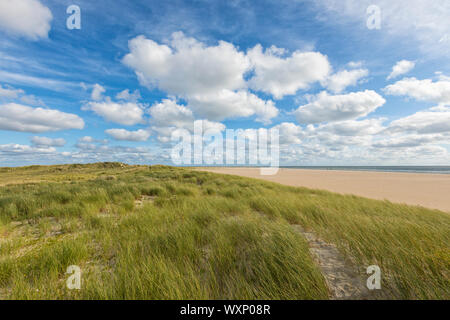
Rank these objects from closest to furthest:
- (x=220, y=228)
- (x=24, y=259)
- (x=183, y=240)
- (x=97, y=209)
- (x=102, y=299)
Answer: (x=102, y=299) < (x=24, y=259) < (x=183, y=240) < (x=220, y=228) < (x=97, y=209)

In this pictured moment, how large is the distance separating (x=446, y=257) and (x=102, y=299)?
13.7 feet

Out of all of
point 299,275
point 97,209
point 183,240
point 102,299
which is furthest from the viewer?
point 97,209

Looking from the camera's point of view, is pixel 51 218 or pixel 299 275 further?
pixel 51 218

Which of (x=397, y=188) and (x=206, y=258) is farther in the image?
(x=397, y=188)

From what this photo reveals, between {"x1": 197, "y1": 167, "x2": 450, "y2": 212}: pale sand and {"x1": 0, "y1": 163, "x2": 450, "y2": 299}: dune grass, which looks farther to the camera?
{"x1": 197, "y1": 167, "x2": 450, "y2": 212}: pale sand

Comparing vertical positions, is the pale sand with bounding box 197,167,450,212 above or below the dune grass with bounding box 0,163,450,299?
below

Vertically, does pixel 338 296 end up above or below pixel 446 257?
below

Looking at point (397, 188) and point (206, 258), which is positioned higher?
point (206, 258)

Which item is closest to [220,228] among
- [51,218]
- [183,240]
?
[183,240]

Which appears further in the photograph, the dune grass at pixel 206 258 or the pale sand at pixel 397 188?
the pale sand at pixel 397 188

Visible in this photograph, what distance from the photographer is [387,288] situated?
204cm

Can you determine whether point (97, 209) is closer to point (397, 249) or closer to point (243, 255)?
point (243, 255)

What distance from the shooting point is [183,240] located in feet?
9.70

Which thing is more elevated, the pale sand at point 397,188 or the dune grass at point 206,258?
the dune grass at point 206,258
